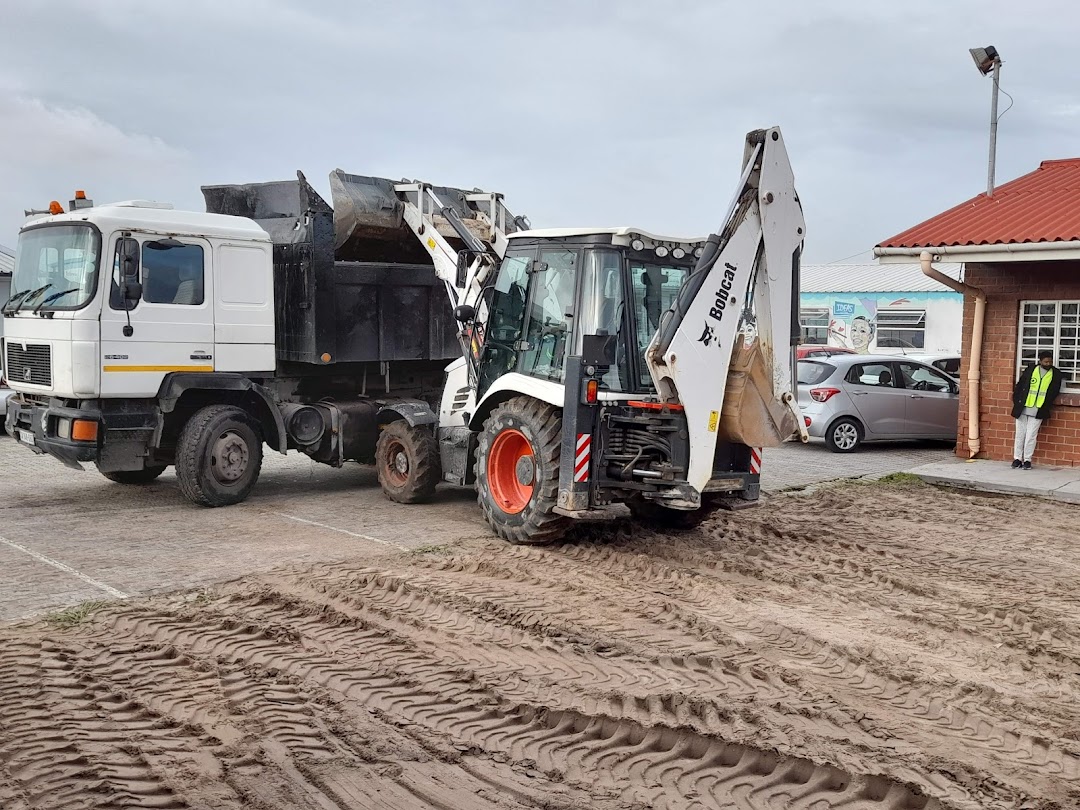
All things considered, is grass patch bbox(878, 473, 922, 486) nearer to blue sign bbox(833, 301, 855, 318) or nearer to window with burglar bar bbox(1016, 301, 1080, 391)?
window with burglar bar bbox(1016, 301, 1080, 391)

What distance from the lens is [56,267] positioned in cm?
988

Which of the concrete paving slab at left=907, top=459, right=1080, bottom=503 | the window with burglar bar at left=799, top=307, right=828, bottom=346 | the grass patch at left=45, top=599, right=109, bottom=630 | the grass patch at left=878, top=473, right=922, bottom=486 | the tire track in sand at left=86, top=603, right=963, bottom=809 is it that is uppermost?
the window with burglar bar at left=799, top=307, right=828, bottom=346

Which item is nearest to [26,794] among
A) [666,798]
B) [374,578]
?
[666,798]

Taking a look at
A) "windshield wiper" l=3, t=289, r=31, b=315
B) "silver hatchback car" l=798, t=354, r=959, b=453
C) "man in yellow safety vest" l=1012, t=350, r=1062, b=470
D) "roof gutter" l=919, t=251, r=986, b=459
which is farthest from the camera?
"silver hatchback car" l=798, t=354, r=959, b=453

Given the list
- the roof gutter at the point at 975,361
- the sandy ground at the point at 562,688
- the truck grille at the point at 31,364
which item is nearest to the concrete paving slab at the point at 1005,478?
the roof gutter at the point at 975,361

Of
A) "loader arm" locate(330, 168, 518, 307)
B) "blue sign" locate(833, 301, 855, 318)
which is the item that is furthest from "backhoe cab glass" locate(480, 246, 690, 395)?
"blue sign" locate(833, 301, 855, 318)

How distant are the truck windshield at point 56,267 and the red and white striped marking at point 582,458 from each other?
16.0ft

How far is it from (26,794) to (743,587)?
5093mm

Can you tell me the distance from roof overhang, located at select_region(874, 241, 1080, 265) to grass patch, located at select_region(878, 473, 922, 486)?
313 cm

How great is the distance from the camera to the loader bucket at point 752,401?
8258 millimetres

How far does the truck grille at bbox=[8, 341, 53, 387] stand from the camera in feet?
32.0

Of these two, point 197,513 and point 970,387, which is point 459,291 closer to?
point 197,513

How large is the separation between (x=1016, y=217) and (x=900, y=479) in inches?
167

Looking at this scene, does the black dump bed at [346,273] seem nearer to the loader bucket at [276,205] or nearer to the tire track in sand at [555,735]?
the loader bucket at [276,205]
